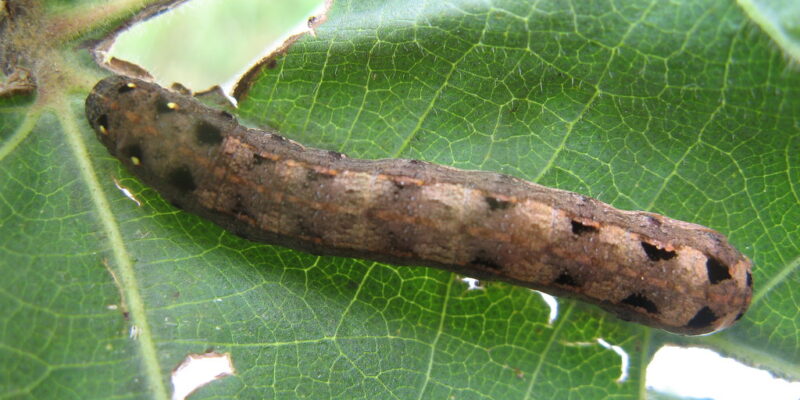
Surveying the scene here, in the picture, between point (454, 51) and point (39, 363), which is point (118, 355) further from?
point (454, 51)

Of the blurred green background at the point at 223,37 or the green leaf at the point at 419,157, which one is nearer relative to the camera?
the green leaf at the point at 419,157

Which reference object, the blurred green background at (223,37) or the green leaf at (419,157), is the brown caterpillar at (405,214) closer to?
the green leaf at (419,157)

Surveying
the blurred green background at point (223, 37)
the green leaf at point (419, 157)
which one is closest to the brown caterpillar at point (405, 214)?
the green leaf at point (419, 157)

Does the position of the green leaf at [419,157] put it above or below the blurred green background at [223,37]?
below

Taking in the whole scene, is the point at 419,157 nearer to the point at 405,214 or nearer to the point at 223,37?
the point at 405,214

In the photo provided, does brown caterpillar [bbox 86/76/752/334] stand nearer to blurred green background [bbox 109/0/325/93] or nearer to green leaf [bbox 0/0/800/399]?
green leaf [bbox 0/0/800/399]

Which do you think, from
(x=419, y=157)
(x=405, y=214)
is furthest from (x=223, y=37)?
(x=405, y=214)
